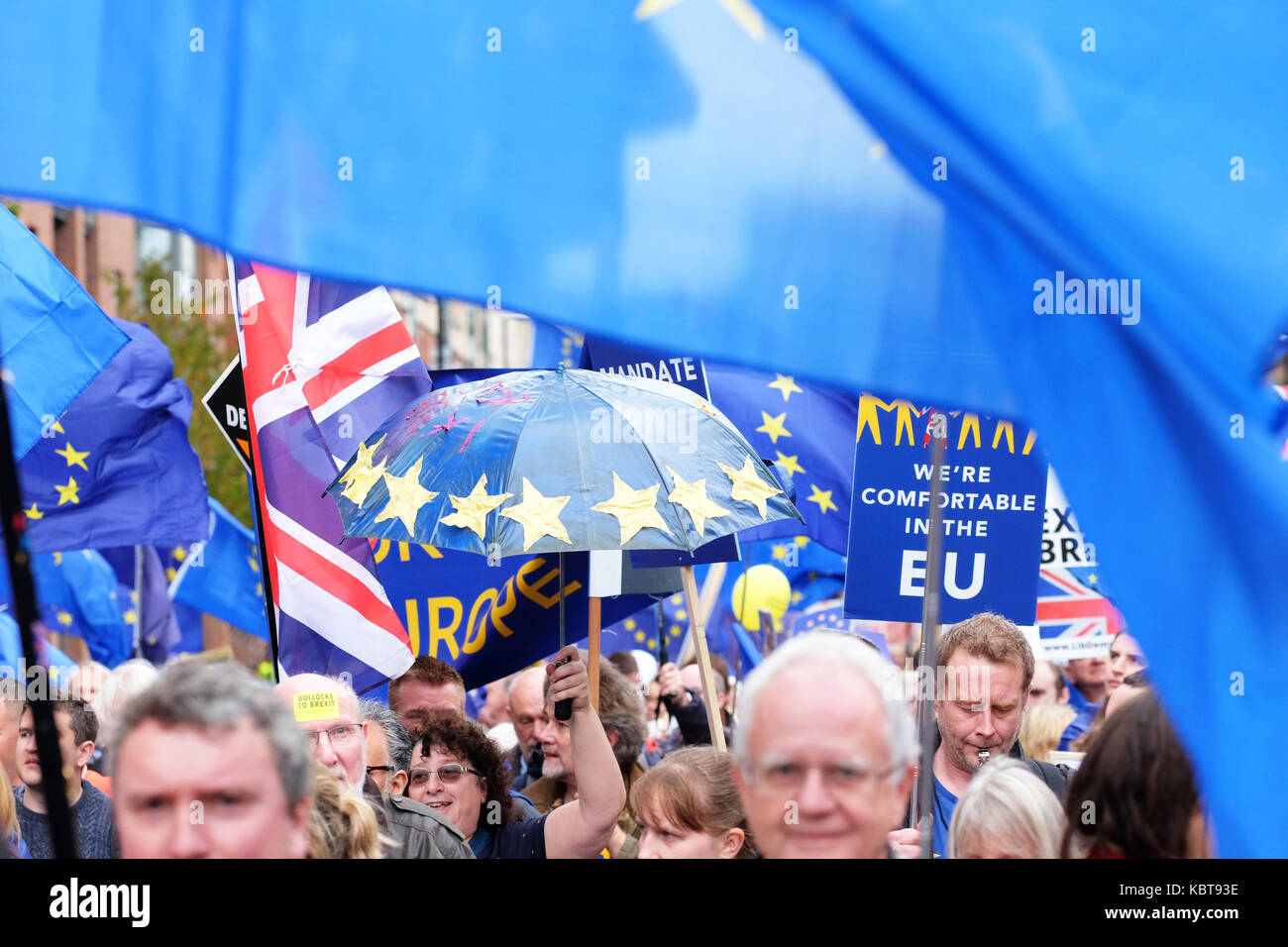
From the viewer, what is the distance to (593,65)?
7.87ft

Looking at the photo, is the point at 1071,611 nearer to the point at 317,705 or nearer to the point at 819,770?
the point at 317,705

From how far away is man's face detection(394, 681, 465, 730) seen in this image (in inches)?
228

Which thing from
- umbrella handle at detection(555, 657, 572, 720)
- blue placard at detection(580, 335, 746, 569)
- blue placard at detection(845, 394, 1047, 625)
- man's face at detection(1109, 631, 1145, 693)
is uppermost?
blue placard at detection(580, 335, 746, 569)

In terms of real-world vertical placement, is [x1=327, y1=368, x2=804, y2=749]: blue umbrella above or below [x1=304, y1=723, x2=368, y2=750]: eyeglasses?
above

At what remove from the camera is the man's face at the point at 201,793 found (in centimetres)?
210

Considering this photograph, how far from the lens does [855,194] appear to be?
2283 mm

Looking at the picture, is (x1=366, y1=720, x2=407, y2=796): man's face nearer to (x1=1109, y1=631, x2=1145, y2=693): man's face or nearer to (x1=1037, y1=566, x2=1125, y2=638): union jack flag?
(x1=1109, y1=631, x2=1145, y2=693): man's face

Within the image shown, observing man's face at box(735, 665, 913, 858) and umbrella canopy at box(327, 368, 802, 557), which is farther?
umbrella canopy at box(327, 368, 802, 557)

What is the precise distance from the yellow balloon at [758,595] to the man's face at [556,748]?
10.4ft

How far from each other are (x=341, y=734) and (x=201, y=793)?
228 cm

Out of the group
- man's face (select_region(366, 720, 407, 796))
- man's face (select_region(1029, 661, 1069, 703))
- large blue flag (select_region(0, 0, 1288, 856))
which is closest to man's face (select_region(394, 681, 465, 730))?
man's face (select_region(366, 720, 407, 796))

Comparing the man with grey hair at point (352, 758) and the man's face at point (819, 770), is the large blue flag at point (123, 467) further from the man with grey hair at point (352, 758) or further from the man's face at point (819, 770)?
the man's face at point (819, 770)

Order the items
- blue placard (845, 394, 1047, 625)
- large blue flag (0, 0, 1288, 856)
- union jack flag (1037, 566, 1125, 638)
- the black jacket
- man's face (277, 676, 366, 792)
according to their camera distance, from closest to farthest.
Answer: large blue flag (0, 0, 1288, 856), the black jacket, man's face (277, 676, 366, 792), blue placard (845, 394, 1047, 625), union jack flag (1037, 566, 1125, 638)
